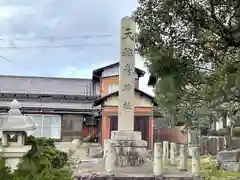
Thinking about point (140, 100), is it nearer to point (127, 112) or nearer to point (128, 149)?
point (127, 112)

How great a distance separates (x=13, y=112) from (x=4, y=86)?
22486mm

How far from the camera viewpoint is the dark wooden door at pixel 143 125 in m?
20.7

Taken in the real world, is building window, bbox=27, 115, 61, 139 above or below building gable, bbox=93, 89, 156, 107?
below

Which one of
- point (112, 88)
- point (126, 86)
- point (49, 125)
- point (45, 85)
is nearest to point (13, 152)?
point (126, 86)

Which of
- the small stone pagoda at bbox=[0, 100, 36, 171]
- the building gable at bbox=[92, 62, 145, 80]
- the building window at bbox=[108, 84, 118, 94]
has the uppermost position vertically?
the building gable at bbox=[92, 62, 145, 80]

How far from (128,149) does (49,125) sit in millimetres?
12435

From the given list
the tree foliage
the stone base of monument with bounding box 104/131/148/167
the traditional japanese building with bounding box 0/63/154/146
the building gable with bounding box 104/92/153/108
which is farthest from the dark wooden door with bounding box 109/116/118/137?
the tree foliage

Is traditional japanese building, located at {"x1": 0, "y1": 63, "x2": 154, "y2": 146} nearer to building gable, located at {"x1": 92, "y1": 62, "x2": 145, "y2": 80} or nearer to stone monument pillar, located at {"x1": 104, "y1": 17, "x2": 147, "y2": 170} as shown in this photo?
building gable, located at {"x1": 92, "y1": 62, "x2": 145, "y2": 80}

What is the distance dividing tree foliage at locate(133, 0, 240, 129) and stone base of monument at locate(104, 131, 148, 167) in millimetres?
7427

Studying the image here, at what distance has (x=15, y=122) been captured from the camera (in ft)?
17.3

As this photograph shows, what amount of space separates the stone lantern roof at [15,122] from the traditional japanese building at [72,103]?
49.9 feet

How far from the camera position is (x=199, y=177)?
936cm

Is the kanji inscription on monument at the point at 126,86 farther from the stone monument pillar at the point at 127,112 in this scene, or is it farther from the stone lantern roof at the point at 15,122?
the stone lantern roof at the point at 15,122

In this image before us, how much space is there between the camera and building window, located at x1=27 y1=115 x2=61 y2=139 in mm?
23500
